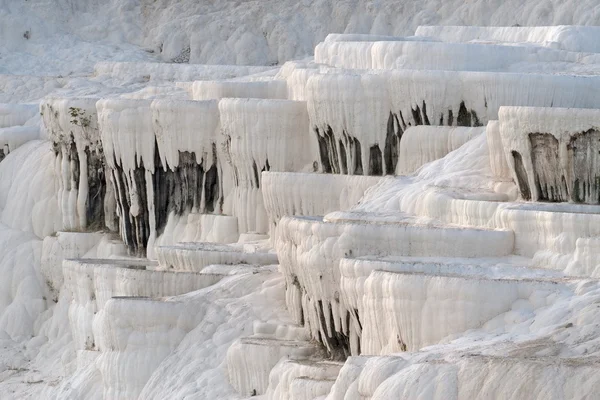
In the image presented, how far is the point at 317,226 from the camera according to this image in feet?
78.5

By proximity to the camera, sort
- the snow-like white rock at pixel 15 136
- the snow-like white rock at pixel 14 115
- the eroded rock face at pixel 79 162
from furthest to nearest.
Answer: the snow-like white rock at pixel 14 115, the snow-like white rock at pixel 15 136, the eroded rock face at pixel 79 162

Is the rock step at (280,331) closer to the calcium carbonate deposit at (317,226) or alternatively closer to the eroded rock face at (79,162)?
the calcium carbonate deposit at (317,226)

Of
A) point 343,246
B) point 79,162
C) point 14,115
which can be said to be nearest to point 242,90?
point 79,162

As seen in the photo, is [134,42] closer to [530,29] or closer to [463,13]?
[463,13]

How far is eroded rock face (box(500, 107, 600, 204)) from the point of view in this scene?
80.5 ft

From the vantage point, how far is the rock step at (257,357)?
24.2 metres

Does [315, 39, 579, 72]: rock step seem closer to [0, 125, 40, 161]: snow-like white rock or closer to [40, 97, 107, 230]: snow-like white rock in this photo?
[40, 97, 107, 230]: snow-like white rock

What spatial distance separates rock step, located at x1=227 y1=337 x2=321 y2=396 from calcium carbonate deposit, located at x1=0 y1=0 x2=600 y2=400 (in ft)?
0.10

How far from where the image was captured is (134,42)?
48812 millimetres

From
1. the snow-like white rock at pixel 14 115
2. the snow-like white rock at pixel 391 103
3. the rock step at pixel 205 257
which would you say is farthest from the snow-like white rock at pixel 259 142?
the snow-like white rock at pixel 14 115

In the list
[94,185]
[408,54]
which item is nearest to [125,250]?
[94,185]

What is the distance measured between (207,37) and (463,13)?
5949 millimetres

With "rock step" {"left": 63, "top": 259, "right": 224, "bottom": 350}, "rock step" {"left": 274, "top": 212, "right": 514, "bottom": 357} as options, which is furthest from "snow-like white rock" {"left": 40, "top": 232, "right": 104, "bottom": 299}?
"rock step" {"left": 274, "top": 212, "right": 514, "bottom": 357}

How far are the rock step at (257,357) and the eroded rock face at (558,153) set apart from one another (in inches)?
125
